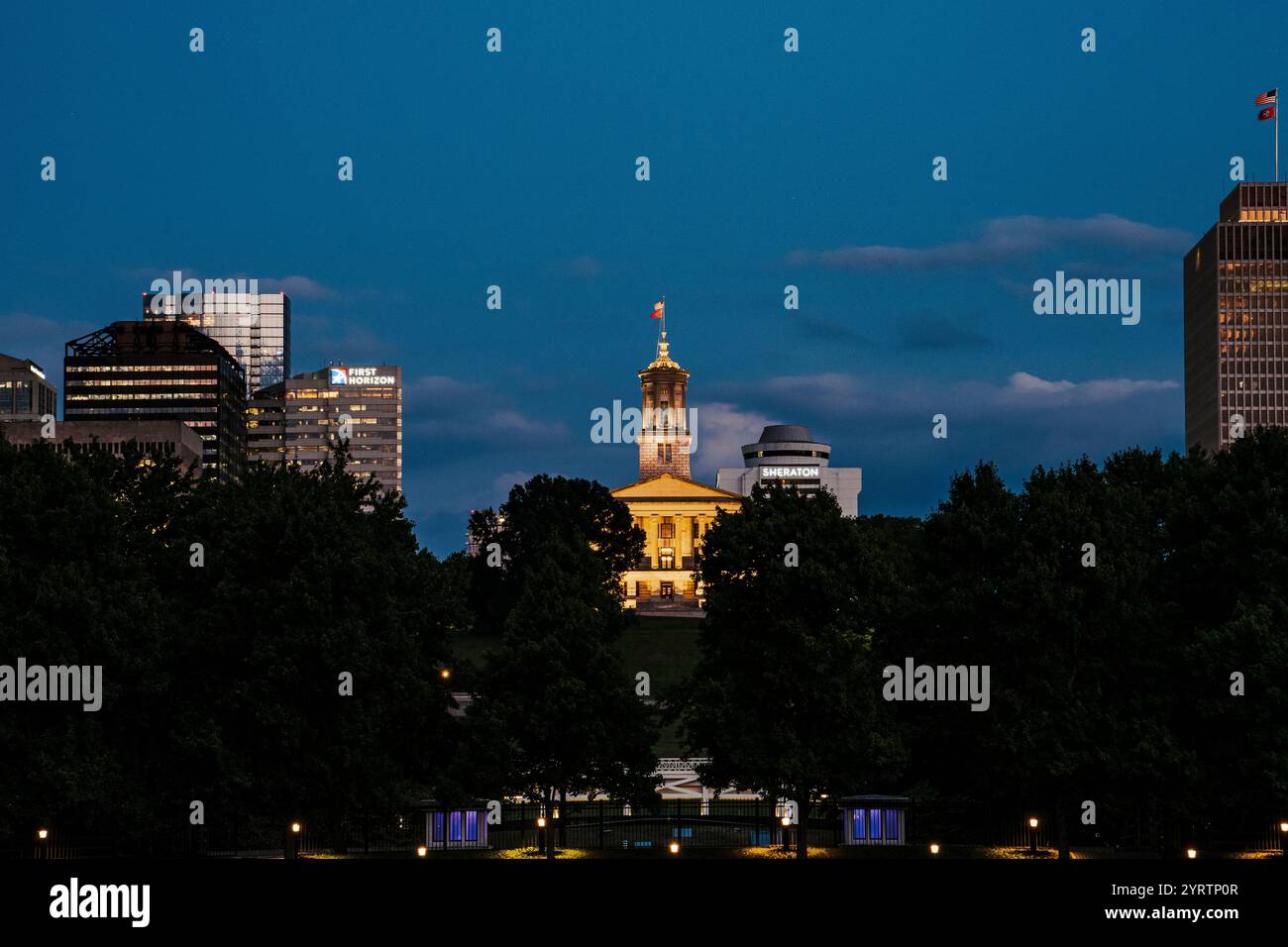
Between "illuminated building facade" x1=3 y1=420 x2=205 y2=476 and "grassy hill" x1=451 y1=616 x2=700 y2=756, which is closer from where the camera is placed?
"grassy hill" x1=451 y1=616 x2=700 y2=756

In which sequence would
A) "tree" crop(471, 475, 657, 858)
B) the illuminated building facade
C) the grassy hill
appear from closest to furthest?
1. "tree" crop(471, 475, 657, 858)
2. the grassy hill
3. the illuminated building facade

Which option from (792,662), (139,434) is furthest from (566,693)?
(139,434)

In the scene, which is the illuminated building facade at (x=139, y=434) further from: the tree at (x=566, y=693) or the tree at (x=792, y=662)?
the tree at (x=792, y=662)

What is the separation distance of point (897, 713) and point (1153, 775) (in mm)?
9949

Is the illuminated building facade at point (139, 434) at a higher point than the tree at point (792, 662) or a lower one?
higher

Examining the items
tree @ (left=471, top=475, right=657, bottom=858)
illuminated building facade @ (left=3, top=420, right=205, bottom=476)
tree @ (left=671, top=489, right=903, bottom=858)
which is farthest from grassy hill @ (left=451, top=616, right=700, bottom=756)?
illuminated building facade @ (left=3, top=420, right=205, bottom=476)

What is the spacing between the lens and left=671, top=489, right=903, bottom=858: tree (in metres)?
46.3

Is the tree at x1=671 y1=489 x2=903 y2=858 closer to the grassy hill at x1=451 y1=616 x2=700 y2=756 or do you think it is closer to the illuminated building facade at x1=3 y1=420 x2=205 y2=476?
the grassy hill at x1=451 y1=616 x2=700 y2=756

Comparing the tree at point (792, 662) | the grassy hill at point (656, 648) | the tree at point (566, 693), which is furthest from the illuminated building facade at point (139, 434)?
the tree at point (792, 662)

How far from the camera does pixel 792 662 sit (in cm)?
4744

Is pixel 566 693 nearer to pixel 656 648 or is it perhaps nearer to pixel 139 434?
pixel 656 648

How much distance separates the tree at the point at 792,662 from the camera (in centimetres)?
4634
